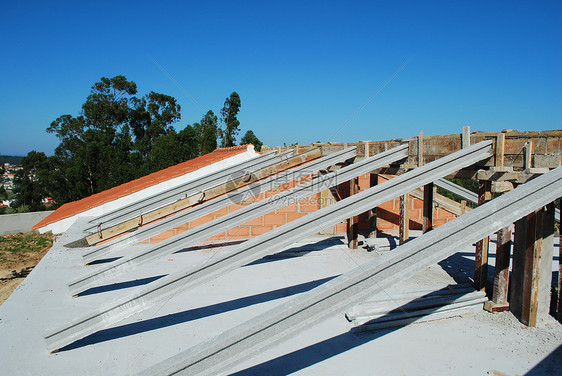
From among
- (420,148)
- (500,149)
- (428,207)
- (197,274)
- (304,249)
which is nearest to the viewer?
(197,274)

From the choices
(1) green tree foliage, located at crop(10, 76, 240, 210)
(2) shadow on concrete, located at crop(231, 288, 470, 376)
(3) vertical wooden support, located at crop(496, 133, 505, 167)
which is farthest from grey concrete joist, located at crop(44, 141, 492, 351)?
(1) green tree foliage, located at crop(10, 76, 240, 210)

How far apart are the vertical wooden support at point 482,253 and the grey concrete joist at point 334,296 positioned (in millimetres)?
1986

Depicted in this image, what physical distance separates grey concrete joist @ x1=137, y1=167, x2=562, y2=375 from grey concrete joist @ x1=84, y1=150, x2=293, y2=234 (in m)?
3.70

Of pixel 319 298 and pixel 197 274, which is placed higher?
pixel 319 298

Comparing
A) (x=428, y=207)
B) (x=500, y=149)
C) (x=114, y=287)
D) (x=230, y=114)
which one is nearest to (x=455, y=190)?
(x=428, y=207)

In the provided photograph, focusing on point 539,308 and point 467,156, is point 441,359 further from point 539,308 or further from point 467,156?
point 467,156

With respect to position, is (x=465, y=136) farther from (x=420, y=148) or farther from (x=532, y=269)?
(x=532, y=269)

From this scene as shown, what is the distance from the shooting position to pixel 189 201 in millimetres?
5559

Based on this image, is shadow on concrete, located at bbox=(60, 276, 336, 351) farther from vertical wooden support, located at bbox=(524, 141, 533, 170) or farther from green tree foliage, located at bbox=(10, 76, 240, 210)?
green tree foliage, located at bbox=(10, 76, 240, 210)

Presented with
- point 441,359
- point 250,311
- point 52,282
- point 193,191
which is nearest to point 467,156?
point 441,359

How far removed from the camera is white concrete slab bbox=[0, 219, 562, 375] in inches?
123

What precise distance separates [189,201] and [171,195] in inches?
19.0

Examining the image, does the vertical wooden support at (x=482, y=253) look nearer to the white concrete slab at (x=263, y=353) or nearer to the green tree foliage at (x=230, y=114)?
the white concrete slab at (x=263, y=353)

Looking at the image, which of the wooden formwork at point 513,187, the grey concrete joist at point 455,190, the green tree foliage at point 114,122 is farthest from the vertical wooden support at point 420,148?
the green tree foliage at point 114,122
